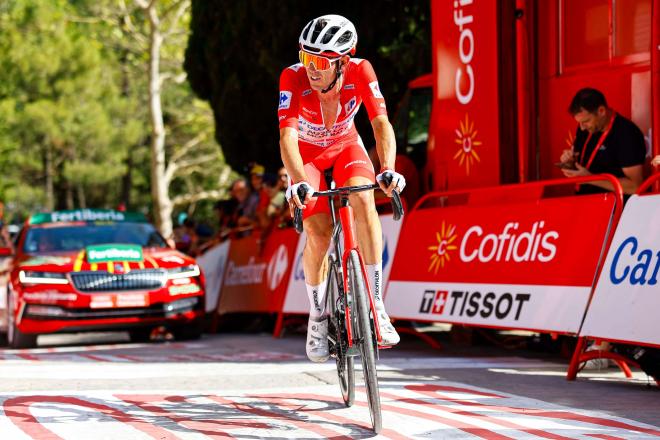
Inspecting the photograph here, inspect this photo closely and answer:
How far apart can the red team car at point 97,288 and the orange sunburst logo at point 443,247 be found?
405cm

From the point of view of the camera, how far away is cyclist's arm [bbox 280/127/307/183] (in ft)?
22.3

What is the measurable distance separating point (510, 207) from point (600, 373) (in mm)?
1701

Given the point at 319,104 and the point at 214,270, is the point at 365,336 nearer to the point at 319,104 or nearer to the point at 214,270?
the point at 319,104

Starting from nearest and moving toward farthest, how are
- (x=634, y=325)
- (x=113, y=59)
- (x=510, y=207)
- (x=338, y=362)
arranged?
1. (x=338, y=362)
2. (x=634, y=325)
3. (x=510, y=207)
4. (x=113, y=59)

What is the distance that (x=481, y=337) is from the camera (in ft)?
41.4

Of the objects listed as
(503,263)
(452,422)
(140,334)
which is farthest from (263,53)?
(452,422)

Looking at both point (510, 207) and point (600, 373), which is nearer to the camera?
point (600, 373)

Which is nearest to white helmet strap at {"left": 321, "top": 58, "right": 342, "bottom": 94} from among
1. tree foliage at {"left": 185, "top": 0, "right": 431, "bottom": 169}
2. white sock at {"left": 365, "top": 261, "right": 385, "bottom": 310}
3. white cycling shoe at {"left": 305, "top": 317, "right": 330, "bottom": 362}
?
white sock at {"left": 365, "top": 261, "right": 385, "bottom": 310}

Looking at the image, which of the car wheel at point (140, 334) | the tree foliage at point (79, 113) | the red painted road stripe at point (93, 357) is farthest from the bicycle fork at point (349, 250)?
the tree foliage at point (79, 113)

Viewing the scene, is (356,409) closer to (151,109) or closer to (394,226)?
(394,226)

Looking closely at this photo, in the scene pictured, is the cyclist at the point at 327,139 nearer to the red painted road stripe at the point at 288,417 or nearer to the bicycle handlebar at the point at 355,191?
the bicycle handlebar at the point at 355,191

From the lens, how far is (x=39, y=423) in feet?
22.2

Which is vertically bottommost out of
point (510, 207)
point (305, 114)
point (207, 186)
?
point (207, 186)

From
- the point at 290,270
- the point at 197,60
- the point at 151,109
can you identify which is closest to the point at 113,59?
the point at 151,109
